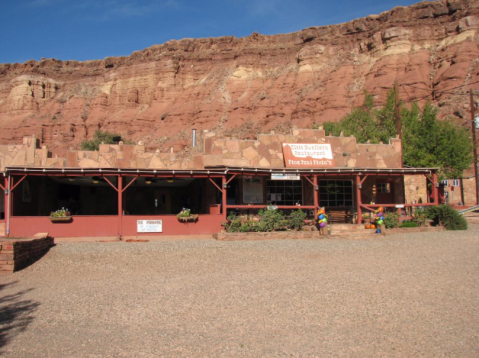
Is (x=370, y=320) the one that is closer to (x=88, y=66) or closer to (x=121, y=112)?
(x=121, y=112)

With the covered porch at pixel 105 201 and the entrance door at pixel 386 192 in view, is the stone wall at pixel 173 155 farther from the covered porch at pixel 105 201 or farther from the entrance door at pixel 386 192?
the entrance door at pixel 386 192

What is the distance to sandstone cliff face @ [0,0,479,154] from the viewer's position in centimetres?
6375

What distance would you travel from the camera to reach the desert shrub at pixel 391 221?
17469 millimetres

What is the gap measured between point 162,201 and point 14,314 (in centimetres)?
1488

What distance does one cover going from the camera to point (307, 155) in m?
18.8

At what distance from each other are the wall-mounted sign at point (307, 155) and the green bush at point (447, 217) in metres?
4.58

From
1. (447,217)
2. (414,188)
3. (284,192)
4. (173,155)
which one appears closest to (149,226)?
(173,155)

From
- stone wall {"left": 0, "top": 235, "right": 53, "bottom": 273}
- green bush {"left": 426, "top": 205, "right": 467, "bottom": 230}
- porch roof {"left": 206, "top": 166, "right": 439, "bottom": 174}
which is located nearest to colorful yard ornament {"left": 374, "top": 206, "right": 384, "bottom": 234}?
porch roof {"left": 206, "top": 166, "right": 439, "bottom": 174}

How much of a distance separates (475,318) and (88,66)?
9379cm

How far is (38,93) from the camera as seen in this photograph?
8338 cm

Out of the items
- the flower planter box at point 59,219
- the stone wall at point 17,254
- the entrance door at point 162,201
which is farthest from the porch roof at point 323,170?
the stone wall at point 17,254

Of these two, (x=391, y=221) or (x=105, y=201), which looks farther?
(x=105, y=201)

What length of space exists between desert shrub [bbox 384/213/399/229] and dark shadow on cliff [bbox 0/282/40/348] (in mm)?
13305

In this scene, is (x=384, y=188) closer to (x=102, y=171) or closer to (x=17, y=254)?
(x=102, y=171)
